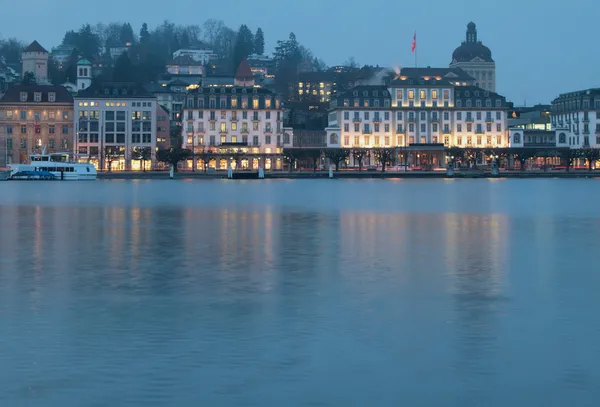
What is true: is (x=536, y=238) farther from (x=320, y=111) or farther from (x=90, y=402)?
(x=320, y=111)

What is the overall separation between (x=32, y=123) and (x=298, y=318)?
120894mm

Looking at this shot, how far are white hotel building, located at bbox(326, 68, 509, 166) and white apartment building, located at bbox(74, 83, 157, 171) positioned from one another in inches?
994

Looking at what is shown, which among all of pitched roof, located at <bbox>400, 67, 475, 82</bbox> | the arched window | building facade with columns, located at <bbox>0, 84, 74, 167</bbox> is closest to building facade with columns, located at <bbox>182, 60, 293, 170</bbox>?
building facade with columns, located at <bbox>0, 84, 74, 167</bbox>

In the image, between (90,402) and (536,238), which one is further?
(536,238)

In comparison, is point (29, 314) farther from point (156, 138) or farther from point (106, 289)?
point (156, 138)

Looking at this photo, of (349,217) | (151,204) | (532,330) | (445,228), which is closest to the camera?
(532,330)

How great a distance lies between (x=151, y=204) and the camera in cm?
5572

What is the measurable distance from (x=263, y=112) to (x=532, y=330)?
119 meters

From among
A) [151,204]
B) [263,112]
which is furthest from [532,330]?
[263,112]

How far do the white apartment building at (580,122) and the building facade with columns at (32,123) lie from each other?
69.8 meters

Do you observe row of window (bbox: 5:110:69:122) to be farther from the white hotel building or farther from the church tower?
the white hotel building

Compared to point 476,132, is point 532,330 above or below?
below

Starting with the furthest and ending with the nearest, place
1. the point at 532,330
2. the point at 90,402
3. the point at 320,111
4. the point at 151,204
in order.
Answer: the point at 320,111, the point at 151,204, the point at 532,330, the point at 90,402

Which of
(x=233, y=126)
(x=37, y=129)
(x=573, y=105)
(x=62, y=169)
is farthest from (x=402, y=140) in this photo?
(x=37, y=129)
